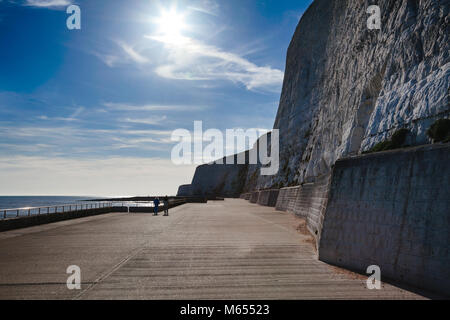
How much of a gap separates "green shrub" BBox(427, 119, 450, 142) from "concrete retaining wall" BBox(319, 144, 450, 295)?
3.67m

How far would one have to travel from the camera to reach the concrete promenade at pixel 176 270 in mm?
5508

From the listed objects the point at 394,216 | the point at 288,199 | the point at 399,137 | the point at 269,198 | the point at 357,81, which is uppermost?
the point at 357,81

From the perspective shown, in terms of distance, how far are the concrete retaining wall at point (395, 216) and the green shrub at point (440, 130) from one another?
367 centimetres

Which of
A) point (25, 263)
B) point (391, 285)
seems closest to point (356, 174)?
point (391, 285)

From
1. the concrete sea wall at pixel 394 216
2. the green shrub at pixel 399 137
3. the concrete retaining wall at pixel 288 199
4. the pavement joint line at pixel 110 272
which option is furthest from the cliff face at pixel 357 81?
the pavement joint line at pixel 110 272

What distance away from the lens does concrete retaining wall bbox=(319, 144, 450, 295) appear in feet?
17.8

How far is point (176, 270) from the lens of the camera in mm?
7055

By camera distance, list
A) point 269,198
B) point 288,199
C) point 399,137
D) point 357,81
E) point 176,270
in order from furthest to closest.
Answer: point 269,198, point 288,199, point 357,81, point 399,137, point 176,270

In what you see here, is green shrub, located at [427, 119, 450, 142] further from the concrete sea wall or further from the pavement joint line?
the pavement joint line

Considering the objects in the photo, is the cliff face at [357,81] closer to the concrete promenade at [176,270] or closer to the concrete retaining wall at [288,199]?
the concrete retaining wall at [288,199]

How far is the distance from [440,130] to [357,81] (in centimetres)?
1500

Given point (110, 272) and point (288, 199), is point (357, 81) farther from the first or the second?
point (110, 272)

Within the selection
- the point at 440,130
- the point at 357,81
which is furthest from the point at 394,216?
the point at 357,81

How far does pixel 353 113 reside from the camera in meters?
22.5
